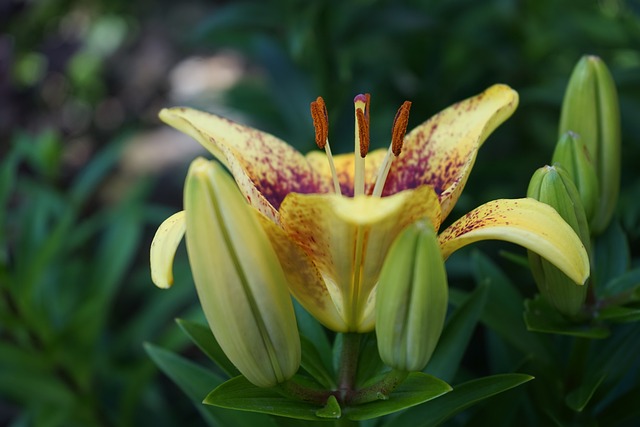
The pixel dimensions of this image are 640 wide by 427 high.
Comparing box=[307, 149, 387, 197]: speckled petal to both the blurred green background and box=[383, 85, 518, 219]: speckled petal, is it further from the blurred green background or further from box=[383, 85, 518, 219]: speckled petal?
the blurred green background

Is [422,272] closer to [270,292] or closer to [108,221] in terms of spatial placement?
[270,292]

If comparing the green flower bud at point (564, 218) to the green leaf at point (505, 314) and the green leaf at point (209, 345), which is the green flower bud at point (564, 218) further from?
the green leaf at point (209, 345)

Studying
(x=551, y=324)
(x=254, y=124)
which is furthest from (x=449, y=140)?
(x=254, y=124)

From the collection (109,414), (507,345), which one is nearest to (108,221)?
(109,414)

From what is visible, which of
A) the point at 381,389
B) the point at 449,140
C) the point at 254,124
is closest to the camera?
the point at 381,389

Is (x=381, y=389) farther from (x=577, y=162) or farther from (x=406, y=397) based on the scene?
(x=577, y=162)

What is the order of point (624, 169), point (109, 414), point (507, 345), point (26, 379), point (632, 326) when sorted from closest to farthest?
point (632, 326) → point (507, 345) → point (26, 379) → point (109, 414) → point (624, 169)

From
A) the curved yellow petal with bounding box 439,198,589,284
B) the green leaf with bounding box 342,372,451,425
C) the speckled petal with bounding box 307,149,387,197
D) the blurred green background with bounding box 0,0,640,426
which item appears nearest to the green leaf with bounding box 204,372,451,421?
the green leaf with bounding box 342,372,451,425
